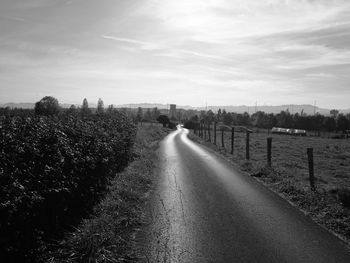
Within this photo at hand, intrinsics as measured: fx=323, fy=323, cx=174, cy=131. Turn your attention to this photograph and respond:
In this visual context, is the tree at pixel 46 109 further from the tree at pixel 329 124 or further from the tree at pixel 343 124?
the tree at pixel 343 124

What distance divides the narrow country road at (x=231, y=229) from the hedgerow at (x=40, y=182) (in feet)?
5.58

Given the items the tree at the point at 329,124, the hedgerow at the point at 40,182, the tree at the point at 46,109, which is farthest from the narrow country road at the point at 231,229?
the tree at the point at 329,124

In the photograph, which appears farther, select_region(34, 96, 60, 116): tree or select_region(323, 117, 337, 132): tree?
select_region(323, 117, 337, 132): tree

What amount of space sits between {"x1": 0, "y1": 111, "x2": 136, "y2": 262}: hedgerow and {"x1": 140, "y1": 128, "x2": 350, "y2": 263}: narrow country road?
66.9 inches

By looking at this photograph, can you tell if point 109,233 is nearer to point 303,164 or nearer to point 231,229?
point 231,229

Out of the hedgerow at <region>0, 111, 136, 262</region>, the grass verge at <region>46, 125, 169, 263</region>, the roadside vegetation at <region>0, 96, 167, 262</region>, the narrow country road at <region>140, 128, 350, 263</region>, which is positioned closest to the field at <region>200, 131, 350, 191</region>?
the narrow country road at <region>140, 128, 350, 263</region>

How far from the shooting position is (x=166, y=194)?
9.99 meters

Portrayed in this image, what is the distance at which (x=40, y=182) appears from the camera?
17.2 ft

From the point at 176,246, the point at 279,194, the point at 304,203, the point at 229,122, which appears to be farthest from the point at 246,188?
the point at 229,122

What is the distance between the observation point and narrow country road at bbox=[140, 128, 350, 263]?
18.5 feet

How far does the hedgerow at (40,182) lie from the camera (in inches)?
175

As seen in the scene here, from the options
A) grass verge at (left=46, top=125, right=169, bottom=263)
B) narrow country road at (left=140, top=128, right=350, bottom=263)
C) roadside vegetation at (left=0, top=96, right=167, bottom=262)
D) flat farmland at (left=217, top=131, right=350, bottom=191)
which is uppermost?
roadside vegetation at (left=0, top=96, right=167, bottom=262)

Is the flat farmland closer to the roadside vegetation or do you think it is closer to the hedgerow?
the roadside vegetation

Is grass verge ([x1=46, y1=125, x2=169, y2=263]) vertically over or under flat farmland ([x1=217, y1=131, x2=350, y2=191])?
over
